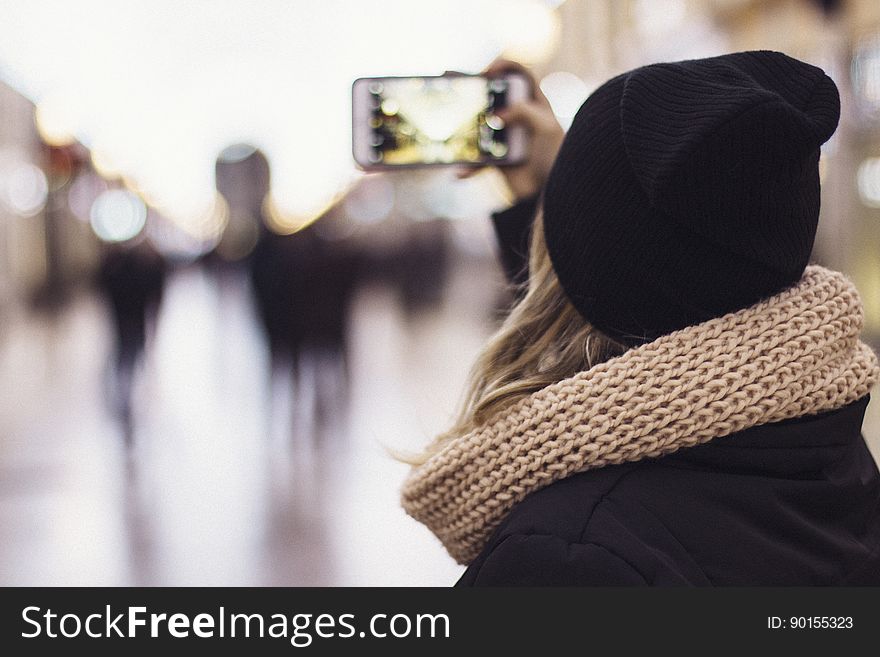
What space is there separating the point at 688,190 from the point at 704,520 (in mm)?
321

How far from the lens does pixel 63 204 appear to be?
2248cm

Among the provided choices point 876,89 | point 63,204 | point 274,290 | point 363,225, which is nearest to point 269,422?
point 274,290

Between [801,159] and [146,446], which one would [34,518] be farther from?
[801,159]

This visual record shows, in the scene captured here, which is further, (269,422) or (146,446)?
(269,422)

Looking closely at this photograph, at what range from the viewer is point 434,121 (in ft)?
4.98

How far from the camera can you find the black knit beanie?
0.95m

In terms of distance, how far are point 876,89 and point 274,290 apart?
4.91m

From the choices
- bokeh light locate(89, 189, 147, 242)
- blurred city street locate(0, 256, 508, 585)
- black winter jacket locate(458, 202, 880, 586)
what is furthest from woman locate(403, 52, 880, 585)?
bokeh light locate(89, 189, 147, 242)

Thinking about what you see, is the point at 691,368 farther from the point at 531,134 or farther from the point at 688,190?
the point at 531,134

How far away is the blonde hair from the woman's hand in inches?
13.6

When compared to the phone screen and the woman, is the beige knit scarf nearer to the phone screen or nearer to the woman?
the woman

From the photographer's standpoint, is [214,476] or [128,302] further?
[128,302]

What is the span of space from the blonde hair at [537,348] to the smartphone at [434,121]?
0.34 metres

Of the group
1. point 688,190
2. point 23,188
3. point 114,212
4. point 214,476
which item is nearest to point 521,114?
point 688,190
